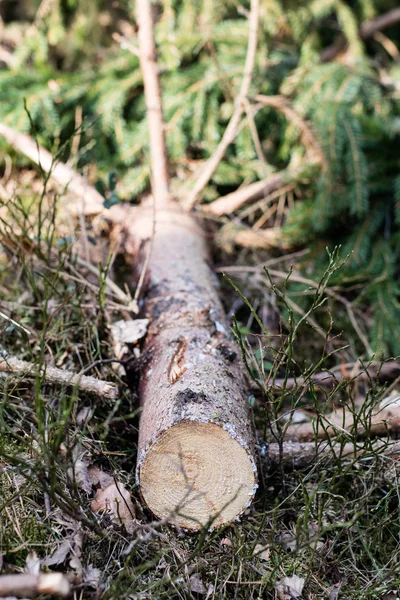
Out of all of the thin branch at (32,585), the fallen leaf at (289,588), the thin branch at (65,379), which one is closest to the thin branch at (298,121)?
the thin branch at (65,379)

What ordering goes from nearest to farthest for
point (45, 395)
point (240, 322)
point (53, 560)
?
point (53, 560) < point (45, 395) < point (240, 322)

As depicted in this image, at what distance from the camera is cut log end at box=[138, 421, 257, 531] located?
1520 millimetres

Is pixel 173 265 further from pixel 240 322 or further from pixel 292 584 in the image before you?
pixel 292 584

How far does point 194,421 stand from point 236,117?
1.96 meters

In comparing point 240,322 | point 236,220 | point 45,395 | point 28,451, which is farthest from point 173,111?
point 28,451

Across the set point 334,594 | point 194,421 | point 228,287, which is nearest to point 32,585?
point 194,421

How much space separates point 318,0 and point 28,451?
126 inches

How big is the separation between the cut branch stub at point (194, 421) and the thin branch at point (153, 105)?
106 centimetres

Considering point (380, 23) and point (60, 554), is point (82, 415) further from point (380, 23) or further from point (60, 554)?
point (380, 23)

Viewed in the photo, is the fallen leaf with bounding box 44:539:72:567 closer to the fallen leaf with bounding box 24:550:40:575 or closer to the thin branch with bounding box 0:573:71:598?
the fallen leaf with bounding box 24:550:40:575

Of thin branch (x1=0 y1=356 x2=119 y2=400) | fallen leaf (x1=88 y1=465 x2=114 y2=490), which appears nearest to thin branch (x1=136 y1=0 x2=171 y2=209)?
thin branch (x1=0 y1=356 x2=119 y2=400)

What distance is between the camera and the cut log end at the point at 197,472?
1.52 meters

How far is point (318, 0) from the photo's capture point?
329cm

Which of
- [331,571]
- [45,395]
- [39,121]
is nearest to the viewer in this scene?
[331,571]
